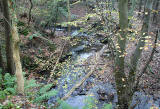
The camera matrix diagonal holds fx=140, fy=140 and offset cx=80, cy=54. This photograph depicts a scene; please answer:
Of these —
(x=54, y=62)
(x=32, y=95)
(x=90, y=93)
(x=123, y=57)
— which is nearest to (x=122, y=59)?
(x=123, y=57)

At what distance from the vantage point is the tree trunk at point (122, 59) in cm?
587

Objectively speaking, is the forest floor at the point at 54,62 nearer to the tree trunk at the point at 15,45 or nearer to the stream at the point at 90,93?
the stream at the point at 90,93

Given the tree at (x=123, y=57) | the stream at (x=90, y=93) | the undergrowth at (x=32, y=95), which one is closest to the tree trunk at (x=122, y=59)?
the tree at (x=123, y=57)

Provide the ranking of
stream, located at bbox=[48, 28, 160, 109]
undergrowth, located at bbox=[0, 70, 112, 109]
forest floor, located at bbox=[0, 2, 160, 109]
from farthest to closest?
forest floor, located at bbox=[0, 2, 160, 109], stream, located at bbox=[48, 28, 160, 109], undergrowth, located at bbox=[0, 70, 112, 109]

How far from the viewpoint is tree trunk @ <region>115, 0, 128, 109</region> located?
5.87 meters

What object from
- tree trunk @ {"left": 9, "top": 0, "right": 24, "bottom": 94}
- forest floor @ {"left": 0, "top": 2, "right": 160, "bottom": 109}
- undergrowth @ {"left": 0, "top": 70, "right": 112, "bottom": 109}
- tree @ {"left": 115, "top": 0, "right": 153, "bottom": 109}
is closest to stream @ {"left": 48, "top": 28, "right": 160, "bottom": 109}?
forest floor @ {"left": 0, "top": 2, "right": 160, "bottom": 109}

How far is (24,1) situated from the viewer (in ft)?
54.2

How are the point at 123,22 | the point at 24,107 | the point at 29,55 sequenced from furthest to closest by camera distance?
the point at 29,55 < the point at 123,22 < the point at 24,107

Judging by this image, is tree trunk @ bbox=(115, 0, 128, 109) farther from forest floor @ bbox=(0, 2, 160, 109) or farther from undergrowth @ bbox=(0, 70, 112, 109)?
undergrowth @ bbox=(0, 70, 112, 109)

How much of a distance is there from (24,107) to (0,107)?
0.89m

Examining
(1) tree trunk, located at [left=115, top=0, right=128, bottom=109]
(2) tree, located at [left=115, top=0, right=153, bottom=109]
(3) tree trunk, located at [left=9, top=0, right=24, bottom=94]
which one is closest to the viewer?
(3) tree trunk, located at [left=9, top=0, right=24, bottom=94]

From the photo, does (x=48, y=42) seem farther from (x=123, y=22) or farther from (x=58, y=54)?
(x=123, y=22)

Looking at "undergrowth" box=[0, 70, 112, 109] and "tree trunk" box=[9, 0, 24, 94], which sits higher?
"tree trunk" box=[9, 0, 24, 94]

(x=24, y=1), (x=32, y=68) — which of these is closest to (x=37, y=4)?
(x=24, y=1)
